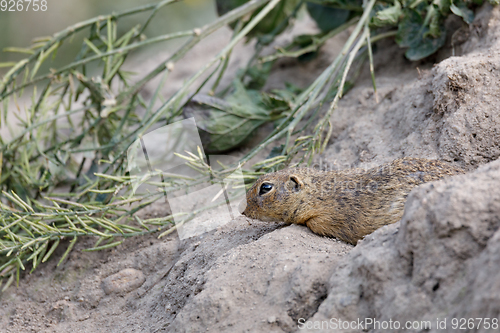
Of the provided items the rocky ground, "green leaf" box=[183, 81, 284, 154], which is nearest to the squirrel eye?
the rocky ground

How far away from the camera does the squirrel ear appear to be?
3.08 meters

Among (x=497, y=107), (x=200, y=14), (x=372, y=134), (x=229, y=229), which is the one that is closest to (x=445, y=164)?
(x=497, y=107)

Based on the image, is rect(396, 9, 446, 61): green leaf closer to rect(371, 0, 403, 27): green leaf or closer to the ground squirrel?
rect(371, 0, 403, 27): green leaf

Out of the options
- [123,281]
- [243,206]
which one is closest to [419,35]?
[243,206]

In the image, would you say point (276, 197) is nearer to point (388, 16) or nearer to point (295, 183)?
point (295, 183)

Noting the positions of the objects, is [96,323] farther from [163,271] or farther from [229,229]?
[229,229]

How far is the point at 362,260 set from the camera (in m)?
1.97

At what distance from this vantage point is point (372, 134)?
12.0 feet

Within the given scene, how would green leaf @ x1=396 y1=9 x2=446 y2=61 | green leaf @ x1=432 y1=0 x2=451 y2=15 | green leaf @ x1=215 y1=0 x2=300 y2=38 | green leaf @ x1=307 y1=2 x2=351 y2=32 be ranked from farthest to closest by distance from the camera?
green leaf @ x1=215 y1=0 x2=300 y2=38
green leaf @ x1=307 y1=2 x2=351 y2=32
green leaf @ x1=396 y1=9 x2=446 y2=61
green leaf @ x1=432 y1=0 x2=451 y2=15

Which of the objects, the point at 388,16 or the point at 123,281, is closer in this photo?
the point at 123,281

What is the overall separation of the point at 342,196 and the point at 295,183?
34cm

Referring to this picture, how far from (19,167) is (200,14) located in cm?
605

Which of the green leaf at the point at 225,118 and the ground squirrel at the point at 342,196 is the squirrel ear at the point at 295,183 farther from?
the green leaf at the point at 225,118

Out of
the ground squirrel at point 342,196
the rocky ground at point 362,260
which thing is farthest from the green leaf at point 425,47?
the ground squirrel at point 342,196
